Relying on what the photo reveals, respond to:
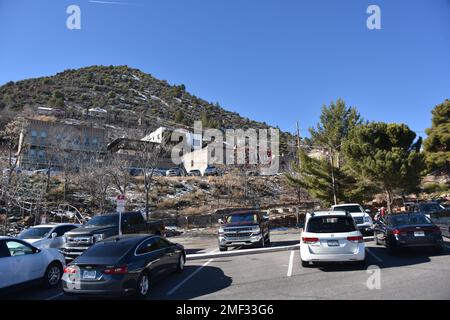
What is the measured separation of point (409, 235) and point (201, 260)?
24.0ft

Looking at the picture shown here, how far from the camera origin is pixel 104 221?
15680 millimetres

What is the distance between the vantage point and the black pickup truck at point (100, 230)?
13852 millimetres

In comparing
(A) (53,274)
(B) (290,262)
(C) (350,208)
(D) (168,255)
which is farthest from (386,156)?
(A) (53,274)

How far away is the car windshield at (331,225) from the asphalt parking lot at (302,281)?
1110 millimetres

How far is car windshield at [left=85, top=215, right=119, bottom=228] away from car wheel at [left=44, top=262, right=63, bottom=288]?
4.56m

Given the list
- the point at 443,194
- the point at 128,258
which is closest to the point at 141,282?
the point at 128,258

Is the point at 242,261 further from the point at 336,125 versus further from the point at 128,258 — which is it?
the point at 336,125

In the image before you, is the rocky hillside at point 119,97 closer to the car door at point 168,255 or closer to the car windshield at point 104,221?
the car windshield at point 104,221

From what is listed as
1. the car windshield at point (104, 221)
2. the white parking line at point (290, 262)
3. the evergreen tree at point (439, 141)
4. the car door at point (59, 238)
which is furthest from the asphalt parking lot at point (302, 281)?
the evergreen tree at point (439, 141)

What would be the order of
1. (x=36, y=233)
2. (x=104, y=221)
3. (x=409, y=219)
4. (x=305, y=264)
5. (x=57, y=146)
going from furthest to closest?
(x=57, y=146) → (x=104, y=221) → (x=36, y=233) → (x=409, y=219) → (x=305, y=264)

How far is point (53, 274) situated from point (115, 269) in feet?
11.5

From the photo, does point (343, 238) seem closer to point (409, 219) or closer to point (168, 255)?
point (409, 219)

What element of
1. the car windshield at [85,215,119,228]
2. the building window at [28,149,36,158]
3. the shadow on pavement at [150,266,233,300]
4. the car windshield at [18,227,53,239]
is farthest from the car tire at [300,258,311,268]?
the building window at [28,149,36,158]
